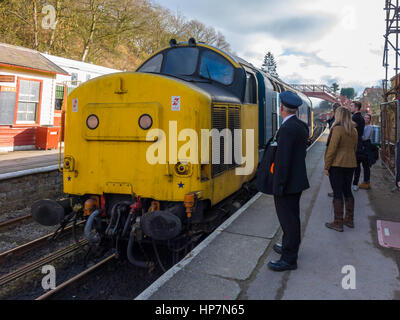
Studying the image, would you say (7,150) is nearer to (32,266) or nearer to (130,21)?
(32,266)

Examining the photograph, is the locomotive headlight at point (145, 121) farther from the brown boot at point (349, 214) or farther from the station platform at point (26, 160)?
the station platform at point (26, 160)

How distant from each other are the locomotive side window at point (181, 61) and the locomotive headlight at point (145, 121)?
1.64 metres

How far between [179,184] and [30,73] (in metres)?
11.7

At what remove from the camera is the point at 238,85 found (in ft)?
18.1

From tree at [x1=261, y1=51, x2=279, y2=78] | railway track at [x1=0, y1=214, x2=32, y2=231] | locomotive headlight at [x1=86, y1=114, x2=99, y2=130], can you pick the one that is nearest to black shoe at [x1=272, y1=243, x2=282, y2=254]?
locomotive headlight at [x1=86, y1=114, x2=99, y2=130]

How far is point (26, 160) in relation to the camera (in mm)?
10859

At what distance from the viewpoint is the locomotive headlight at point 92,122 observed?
4.34m

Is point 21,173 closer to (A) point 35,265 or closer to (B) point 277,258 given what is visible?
(A) point 35,265

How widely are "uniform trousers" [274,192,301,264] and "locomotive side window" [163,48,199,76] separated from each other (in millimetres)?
2854

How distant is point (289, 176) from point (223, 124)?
1.51 metres

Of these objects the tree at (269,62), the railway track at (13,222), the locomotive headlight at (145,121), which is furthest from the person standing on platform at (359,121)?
the tree at (269,62)

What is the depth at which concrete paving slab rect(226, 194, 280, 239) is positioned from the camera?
4762 millimetres

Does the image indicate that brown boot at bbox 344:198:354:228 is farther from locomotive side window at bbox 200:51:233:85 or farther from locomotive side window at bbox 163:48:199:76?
locomotive side window at bbox 163:48:199:76
